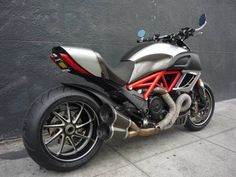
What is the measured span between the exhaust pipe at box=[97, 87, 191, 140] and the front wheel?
0.62 metres

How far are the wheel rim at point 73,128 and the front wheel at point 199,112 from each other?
158 centimetres

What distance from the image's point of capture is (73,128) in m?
2.21

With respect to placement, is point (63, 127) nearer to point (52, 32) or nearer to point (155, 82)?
point (155, 82)

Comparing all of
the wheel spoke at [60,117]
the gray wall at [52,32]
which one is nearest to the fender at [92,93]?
the wheel spoke at [60,117]

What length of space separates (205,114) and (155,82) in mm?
1323

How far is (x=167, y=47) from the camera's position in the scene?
8.80 feet

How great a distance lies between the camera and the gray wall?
2.75 meters

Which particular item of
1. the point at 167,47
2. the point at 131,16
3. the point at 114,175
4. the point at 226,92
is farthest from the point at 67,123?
the point at 226,92

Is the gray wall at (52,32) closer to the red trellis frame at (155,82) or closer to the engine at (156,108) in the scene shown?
the red trellis frame at (155,82)

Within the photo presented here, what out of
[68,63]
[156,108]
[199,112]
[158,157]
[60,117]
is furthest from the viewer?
[199,112]

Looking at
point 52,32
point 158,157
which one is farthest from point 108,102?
point 52,32

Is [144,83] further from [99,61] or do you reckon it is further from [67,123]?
[67,123]

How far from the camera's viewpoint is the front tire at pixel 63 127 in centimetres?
194

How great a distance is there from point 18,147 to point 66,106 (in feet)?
3.62
